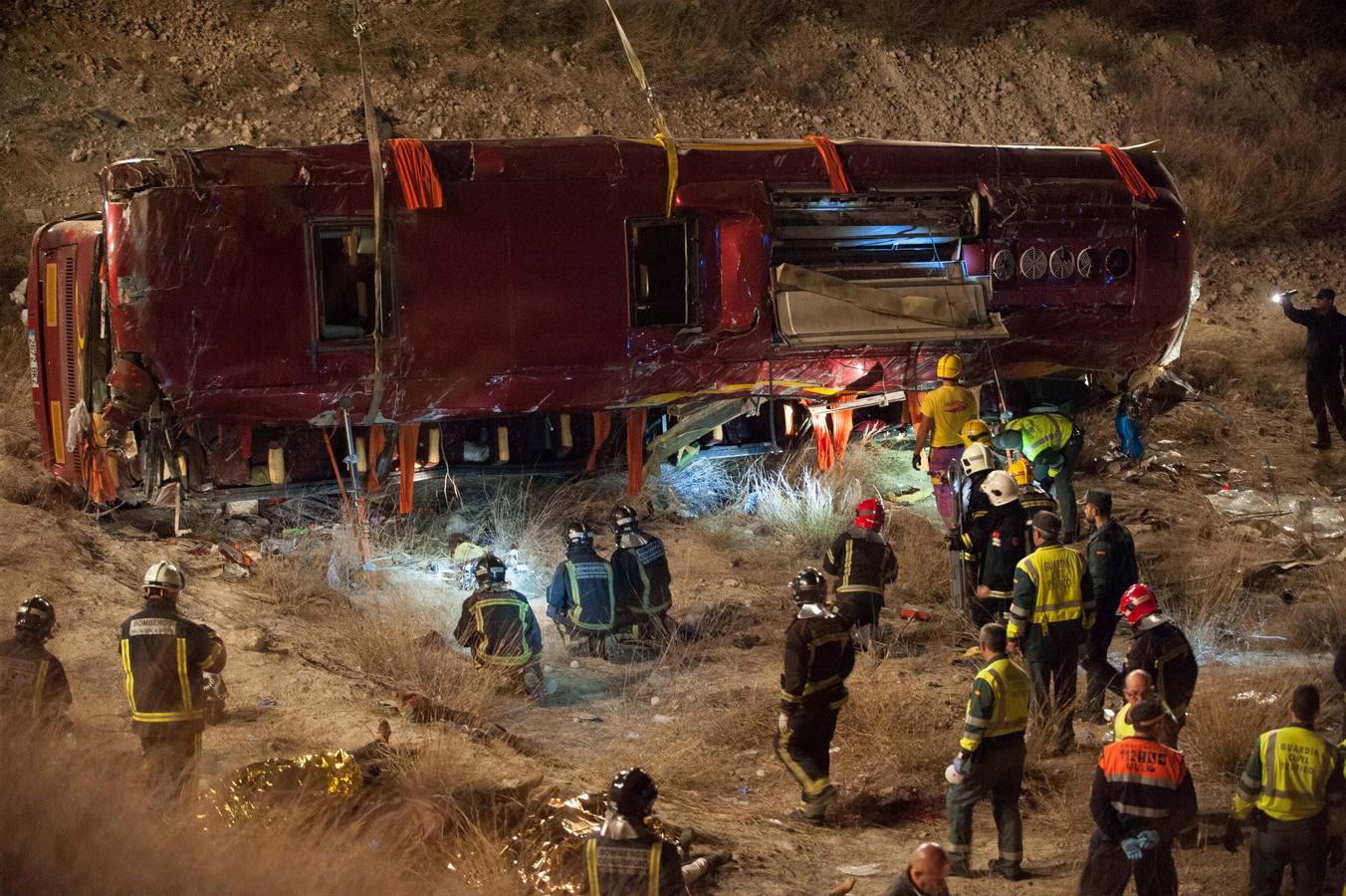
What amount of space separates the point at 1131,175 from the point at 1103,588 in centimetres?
336

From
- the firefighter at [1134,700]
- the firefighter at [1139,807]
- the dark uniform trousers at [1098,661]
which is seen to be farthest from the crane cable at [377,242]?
the firefighter at [1139,807]

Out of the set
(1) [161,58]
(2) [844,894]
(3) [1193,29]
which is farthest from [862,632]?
(3) [1193,29]

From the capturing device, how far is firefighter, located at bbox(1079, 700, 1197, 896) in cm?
Answer: 526

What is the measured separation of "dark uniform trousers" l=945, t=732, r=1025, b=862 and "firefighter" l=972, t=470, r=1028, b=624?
2.40m

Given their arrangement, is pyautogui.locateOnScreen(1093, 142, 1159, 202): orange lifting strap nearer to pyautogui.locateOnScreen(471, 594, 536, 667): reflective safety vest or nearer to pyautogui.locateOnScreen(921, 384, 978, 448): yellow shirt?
pyautogui.locateOnScreen(921, 384, 978, 448): yellow shirt

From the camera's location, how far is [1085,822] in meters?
6.63

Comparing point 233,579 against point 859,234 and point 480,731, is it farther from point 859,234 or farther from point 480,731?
point 859,234

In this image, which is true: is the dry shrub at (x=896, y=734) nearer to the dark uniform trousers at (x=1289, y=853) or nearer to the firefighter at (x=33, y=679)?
the dark uniform trousers at (x=1289, y=853)

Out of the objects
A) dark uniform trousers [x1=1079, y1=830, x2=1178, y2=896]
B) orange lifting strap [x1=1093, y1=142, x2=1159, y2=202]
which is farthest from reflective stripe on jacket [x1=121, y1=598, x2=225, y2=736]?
orange lifting strap [x1=1093, y1=142, x2=1159, y2=202]

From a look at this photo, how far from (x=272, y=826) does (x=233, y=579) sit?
13.3 ft

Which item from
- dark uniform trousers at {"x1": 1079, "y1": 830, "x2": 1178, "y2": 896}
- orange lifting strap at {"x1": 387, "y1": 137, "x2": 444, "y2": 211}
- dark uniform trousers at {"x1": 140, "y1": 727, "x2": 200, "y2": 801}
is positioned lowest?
dark uniform trousers at {"x1": 1079, "y1": 830, "x2": 1178, "y2": 896}

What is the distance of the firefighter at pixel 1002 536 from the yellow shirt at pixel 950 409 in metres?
0.81

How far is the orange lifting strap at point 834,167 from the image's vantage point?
8852mm

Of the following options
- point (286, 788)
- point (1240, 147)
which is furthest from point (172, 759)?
point (1240, 147)
